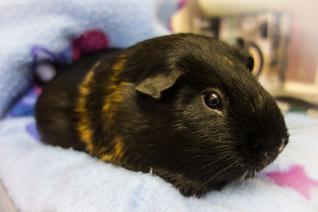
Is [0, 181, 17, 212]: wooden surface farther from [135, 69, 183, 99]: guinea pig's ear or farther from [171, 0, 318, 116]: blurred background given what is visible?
[171, 0, 318, 116]: blurred background

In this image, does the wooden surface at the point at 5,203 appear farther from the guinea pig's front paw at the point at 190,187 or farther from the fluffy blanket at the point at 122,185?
the guinea pig's front paw at the point at 190,187

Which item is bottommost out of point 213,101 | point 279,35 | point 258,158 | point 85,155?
point 279,35

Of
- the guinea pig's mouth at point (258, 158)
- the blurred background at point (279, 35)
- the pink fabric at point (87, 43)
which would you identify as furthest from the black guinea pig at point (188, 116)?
the blurred background at point (279, 35)

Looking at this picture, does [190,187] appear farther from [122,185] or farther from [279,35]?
[279,35]

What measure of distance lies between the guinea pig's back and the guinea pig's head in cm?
32

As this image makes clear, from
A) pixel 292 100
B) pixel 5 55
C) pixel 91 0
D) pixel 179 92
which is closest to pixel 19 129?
pixel 5 55

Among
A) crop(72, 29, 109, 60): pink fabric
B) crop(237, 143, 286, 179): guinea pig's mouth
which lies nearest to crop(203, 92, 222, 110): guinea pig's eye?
crop(237, 143, 286, 179): guinea pig's mouth

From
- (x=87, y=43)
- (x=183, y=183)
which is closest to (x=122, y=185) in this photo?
(x=183, y=183)

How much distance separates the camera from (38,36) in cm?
143

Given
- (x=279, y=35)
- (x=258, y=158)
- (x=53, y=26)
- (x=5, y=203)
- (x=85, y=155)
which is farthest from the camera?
(x=279, y=35)

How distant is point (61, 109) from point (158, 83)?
470 mm

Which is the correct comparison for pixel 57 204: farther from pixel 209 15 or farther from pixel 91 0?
pixel 209 15

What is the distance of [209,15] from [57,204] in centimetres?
164

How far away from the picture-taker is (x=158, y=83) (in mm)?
860
